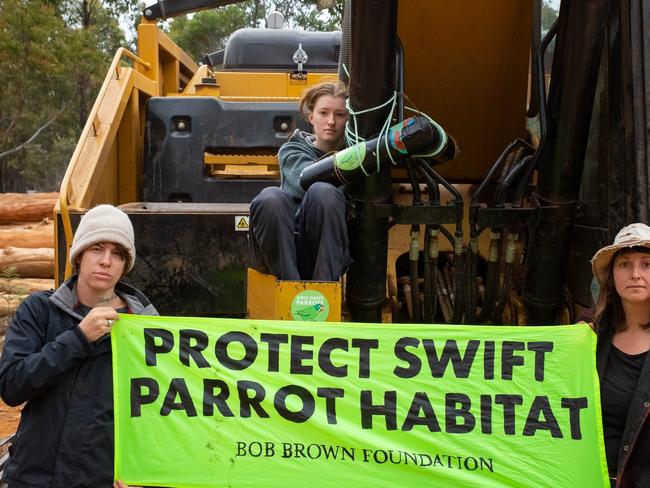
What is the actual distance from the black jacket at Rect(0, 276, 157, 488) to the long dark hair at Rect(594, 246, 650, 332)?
1.69 metres

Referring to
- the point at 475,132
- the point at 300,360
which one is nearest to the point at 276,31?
the point at 475,132

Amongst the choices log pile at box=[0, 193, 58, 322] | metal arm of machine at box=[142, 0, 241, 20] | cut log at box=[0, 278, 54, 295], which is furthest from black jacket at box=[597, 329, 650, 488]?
cut log at box=[0, 278, 54, 295]

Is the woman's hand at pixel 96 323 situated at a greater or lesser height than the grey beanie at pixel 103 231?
lesser

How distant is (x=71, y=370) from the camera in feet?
7.50

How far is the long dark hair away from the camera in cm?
256

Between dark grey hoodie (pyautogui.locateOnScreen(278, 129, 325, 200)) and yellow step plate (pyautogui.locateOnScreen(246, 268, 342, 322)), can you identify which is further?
dark grey hoodie (pyautogui.locateOnScreen(278, 129, 325, 200))

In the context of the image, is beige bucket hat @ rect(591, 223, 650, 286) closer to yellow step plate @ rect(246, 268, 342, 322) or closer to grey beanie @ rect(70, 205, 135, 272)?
yellow step plate @ rect(246, 268, 342, 322)

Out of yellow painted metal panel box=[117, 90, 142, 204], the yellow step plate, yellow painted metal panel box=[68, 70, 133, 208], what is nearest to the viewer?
the yellow step plate

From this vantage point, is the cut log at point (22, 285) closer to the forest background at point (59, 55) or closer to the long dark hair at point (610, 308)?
the forest background at point (59, 55)

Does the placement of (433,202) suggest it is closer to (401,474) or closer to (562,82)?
(562,82)

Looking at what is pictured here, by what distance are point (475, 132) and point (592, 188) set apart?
0.78 m

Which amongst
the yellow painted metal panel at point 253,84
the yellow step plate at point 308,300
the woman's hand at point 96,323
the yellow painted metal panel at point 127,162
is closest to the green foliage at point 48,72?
the yellow painted metal panel at point 253,84

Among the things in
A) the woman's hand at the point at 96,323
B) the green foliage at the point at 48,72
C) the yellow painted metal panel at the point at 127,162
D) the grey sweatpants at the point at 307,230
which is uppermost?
the green foliage at the point at 48,72

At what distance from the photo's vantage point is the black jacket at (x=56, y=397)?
86.4 inches
